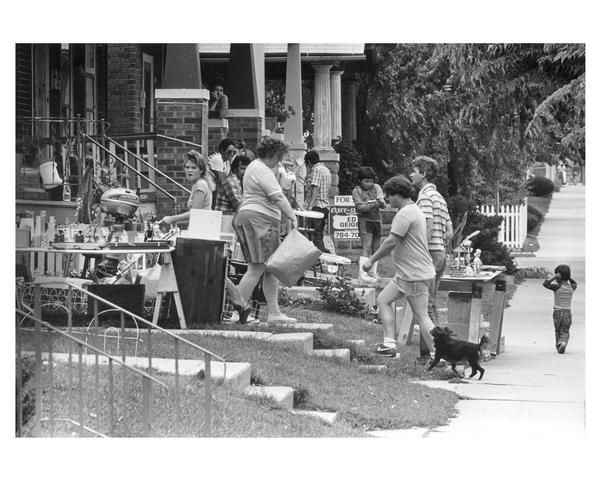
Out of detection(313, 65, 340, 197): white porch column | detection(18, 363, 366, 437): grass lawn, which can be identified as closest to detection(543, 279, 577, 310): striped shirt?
detection(18, 363, 366, 437): grass lawn

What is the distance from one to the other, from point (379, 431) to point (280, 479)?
168 centimetres

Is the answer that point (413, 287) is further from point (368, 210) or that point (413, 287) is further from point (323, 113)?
point (323, 113)

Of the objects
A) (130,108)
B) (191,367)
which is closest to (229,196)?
(191,367)

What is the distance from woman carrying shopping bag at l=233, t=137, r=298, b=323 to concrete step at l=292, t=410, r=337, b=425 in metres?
2.68

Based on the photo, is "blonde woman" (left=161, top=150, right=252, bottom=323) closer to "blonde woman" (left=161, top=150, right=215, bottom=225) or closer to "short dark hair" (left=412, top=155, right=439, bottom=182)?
"blonde woman" (left=161, top=150, right=215, bottom=225)

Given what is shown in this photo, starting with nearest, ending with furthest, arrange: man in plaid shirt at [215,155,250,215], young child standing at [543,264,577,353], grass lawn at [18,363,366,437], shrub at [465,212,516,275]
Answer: grass lawn at [18,363,366,437] → young child standing at [543,264,577,353] → man in plaid shirt at [215,155,250,215] → shrub at [465,212,516,275]

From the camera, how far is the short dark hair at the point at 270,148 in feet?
34.9

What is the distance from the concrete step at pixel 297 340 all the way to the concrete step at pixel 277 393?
141 centimetres

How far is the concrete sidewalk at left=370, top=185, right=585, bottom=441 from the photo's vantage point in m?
8.25

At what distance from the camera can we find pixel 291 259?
34.6 feet

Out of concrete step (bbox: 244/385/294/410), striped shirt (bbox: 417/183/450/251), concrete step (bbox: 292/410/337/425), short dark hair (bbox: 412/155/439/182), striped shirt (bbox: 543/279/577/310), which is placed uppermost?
short dark hair (bbox: 412/155/439/182)

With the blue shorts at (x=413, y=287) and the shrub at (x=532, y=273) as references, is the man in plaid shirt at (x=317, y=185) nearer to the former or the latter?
the shrub at (x=532, y=273)

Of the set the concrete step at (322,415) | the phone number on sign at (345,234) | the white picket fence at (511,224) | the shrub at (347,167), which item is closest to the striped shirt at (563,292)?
the concrete step at (322,415)
